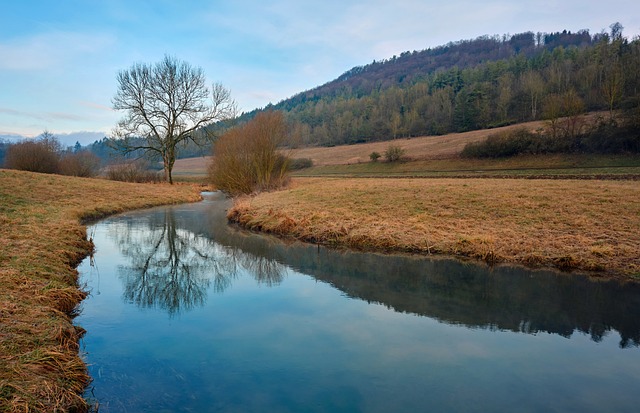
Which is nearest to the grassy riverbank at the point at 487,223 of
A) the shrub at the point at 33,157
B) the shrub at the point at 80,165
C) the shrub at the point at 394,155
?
the shrub at the point at 33,157

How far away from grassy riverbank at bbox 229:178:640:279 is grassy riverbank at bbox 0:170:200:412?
26.1ft

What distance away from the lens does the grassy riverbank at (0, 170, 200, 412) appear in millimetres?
4242

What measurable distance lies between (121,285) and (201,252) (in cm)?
402

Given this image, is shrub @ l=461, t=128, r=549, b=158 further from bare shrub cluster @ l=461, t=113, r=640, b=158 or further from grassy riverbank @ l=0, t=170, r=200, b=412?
grassy riverbank @ l=0, t=170, r=200, b=412

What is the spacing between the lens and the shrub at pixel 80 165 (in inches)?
1426

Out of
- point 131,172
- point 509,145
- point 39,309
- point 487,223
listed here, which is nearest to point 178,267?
point 39,309

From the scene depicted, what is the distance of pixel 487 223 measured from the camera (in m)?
13.9

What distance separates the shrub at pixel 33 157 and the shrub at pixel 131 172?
15.1ft

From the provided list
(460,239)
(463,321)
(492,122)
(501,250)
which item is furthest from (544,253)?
(492,122)

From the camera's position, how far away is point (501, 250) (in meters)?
11.6

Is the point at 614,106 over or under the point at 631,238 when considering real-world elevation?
over

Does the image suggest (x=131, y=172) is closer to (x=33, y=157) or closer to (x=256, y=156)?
(x=33, y=157)

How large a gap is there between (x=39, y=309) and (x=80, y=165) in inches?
1453

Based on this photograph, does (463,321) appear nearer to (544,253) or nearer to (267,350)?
(267,350)
